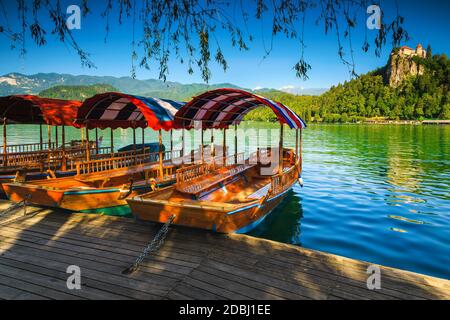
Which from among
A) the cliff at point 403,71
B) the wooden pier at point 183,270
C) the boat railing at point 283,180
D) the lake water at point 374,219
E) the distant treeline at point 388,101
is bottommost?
the lake water at point 374,219

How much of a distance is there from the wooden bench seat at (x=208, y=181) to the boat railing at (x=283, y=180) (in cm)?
187

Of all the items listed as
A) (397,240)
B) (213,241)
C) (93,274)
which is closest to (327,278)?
(213,241)

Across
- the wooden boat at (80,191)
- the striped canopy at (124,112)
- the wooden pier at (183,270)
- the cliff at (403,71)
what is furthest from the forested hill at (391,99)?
the wooden pier at (183,270)

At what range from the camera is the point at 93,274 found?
5117mm

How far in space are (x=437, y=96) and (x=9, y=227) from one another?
554 feet

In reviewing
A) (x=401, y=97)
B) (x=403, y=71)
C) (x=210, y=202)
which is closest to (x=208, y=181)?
(x=210, y=202)

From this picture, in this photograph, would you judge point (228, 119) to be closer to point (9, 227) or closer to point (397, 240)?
point (397, 240)

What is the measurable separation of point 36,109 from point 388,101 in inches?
6581

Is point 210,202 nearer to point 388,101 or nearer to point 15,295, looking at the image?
point 15,295

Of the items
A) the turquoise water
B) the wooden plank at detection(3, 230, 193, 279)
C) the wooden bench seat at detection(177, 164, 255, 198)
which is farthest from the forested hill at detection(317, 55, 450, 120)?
the wooden plank at detection(3, 230, 193, 279)

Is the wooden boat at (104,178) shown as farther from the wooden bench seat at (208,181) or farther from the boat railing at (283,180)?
the boat railing at (283,180)

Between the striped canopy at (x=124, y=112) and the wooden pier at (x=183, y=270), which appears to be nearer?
the wooden pier at (x=183, y=270)

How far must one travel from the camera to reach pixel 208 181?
10.6 m

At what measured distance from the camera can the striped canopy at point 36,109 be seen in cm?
1244
